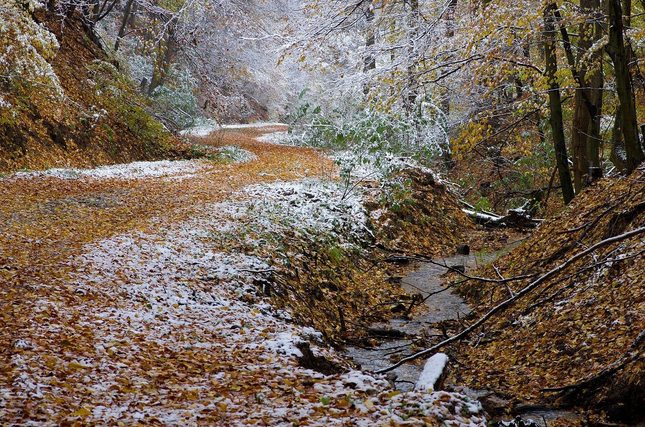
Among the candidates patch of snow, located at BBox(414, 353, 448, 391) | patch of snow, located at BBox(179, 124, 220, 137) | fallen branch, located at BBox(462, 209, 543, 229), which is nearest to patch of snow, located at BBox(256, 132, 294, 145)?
patch of snow, located at BBox(179, 124, 220, 137)

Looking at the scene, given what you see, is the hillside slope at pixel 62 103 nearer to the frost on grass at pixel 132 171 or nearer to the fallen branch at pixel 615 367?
the frost on grass at pixel 132 171

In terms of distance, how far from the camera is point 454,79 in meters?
12.5

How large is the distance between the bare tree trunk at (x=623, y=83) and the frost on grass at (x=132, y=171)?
31.7 feet

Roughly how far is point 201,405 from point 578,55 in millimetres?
8239

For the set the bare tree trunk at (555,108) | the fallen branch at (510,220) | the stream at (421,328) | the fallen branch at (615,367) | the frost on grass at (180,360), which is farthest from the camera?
the fallen branch at (510,220)

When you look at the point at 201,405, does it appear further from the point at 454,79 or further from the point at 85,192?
the point at 454,79

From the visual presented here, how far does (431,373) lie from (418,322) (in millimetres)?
3208

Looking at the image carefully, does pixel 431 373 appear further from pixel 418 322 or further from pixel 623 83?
pixel 623 83

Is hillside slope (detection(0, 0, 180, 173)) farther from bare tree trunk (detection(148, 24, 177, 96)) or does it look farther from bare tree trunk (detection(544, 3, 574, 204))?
bare tree trunk (detection(544, 3, 574, 204))

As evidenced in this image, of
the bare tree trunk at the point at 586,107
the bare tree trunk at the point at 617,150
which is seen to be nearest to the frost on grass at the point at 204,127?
the bare tree trunk at the point at 586,107

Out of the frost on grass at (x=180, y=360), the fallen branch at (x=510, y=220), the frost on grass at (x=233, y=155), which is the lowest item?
the fallen branch at (x=510, y=220)

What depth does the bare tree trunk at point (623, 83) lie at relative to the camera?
6.59 m

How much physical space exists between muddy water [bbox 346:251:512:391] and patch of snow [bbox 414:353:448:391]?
301mm

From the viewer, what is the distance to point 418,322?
8.30 m
